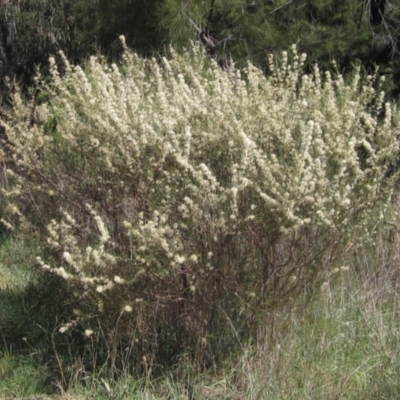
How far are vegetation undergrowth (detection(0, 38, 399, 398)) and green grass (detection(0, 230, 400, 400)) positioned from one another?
3 cm

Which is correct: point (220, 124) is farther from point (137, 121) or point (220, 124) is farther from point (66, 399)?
point (66, 399)

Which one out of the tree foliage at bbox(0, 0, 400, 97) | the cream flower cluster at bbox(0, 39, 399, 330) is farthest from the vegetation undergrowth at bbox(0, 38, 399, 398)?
the tree foliage at bbox(0, 0, 400, 97)

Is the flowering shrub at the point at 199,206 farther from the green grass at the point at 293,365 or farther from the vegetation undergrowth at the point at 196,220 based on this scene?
the green grass at the point at 293,365

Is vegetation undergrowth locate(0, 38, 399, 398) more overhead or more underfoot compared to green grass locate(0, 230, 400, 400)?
more overhead

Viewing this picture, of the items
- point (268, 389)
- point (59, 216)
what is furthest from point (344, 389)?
point (59, 216)

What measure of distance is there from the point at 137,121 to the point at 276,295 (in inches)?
48.1

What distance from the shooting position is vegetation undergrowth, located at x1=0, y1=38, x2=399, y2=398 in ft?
14.3

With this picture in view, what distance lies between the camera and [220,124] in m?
4.58

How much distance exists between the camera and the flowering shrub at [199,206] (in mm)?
4359

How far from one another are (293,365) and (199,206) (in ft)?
3.36

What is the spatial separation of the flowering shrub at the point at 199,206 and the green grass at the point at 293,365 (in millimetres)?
189

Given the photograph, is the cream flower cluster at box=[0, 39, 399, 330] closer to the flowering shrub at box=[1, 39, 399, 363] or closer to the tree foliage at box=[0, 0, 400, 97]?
the flowering shrub at box=[1, 39, 399, 363]

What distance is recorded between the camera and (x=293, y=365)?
4574 millimetres

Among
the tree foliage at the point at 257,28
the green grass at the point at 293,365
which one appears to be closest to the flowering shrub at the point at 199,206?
the green grass at the point at 293,365
